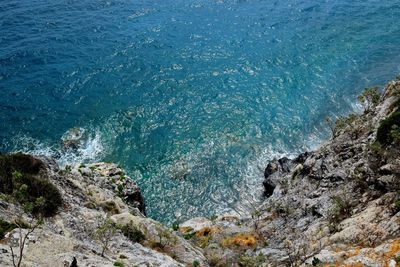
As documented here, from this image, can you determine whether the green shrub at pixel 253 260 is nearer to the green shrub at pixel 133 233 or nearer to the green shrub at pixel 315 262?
the green shrub at pixel 315 262

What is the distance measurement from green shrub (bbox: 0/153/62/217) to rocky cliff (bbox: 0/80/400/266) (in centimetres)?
8

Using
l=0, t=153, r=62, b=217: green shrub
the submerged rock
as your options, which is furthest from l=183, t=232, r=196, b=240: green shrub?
the submerged rock

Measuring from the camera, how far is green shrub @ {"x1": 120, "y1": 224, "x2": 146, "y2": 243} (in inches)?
1153

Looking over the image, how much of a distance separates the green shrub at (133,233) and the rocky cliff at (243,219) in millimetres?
74

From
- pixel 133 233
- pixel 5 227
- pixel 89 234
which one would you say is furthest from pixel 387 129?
pixel 5 227

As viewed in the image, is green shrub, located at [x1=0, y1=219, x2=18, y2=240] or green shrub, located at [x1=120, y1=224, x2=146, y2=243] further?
green shrub, located at [x1=120, y1=224, x2=146, y2=243]

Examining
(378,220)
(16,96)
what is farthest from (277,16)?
(378,220)

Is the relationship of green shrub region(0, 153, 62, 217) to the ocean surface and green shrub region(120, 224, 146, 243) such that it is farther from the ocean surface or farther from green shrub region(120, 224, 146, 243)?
the ocean surface

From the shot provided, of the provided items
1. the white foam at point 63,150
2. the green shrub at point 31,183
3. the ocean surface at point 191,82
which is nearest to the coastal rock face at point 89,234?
the green shrub at point 31,183

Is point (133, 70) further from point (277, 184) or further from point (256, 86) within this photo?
point (277, 184)

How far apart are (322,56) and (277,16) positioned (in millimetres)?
20241

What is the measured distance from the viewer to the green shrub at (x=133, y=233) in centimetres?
2928

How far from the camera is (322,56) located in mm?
76312

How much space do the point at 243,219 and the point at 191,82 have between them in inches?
1426
